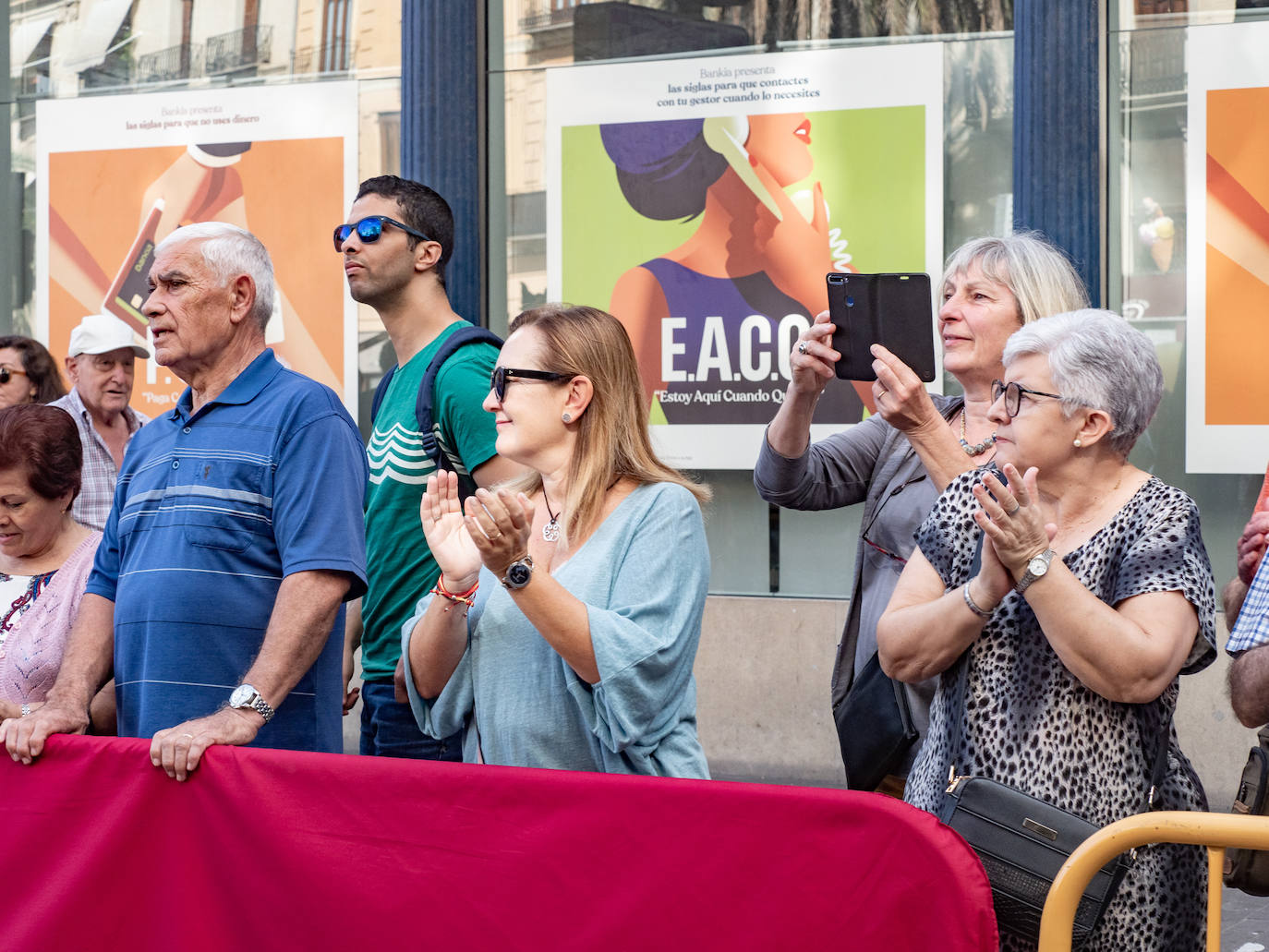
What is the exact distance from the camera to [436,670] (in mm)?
2803

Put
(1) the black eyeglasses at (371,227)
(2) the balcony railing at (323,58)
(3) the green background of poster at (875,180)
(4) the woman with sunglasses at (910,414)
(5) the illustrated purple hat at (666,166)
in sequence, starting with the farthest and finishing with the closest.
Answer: (2) the balcony railing at (323,58) → (5) the illustrated purple hat at (666,166) → (3) the green background of poster at (875,180) → (1) the black eyeglasses at (371,227) → (4) the woman with sunglasses at (910,414)

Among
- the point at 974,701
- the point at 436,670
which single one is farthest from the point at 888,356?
the point at 436,670

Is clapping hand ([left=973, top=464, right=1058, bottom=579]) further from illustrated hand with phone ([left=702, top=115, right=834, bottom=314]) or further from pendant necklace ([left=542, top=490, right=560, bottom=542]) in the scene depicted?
illustrated hand with phone ([left=702, top=115, right=834, bottom=314])

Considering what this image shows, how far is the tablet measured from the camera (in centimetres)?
340

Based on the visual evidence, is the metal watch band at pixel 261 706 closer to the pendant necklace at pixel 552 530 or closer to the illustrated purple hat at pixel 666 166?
the pendant necklace at pixel 552 530

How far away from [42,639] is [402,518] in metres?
0.93

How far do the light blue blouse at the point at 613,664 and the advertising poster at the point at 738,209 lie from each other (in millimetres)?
4210

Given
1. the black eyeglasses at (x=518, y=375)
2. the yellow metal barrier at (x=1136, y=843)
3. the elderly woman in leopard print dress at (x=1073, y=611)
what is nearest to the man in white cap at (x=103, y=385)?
the black eyeglasses at (x=518, y=375)

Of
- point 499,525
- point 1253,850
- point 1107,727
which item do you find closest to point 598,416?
point 499,525

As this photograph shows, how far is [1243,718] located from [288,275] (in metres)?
5.94

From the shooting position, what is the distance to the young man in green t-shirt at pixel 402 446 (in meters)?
3.63

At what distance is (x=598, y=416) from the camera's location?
2881 millimetres

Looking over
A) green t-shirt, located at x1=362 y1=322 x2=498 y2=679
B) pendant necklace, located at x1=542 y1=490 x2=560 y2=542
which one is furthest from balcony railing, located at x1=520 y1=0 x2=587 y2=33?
pendant necklace, located at x1=542 y1=490 x2=560 y2=542

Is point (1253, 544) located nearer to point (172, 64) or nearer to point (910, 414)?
point (910, 414)
